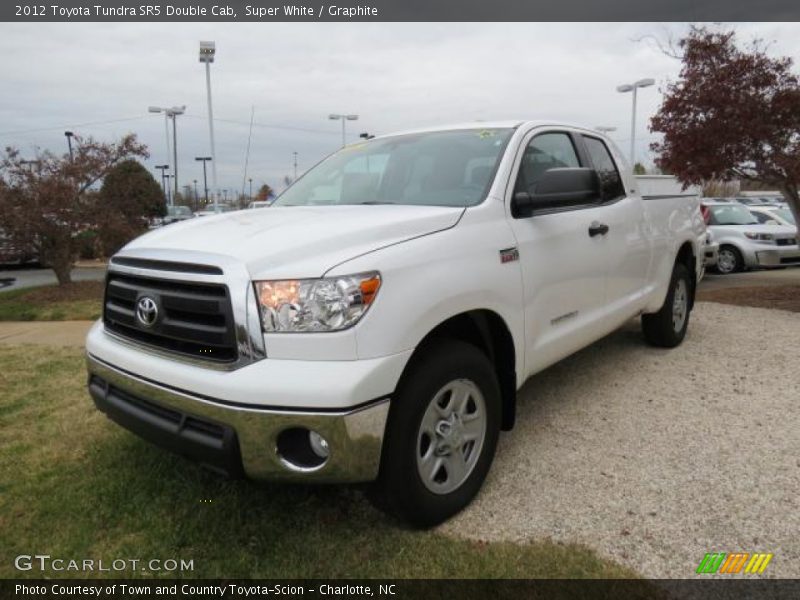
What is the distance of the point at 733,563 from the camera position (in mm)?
2436

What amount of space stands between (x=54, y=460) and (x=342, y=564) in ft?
6.57

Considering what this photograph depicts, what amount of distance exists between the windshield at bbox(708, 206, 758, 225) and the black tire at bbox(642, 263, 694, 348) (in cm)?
894

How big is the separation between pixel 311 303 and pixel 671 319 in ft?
13.8

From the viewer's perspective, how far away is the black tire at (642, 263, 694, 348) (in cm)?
534

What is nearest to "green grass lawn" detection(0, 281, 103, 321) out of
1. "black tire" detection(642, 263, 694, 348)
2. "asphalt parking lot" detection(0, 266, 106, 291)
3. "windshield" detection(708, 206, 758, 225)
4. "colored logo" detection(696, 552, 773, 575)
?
"asphalt parking lot" detection(0, 266, 106, 291)

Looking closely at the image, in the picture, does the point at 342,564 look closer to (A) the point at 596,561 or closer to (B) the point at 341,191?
(A) the point at 596,561

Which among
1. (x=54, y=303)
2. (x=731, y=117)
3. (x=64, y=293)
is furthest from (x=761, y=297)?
(x=64, y=293)

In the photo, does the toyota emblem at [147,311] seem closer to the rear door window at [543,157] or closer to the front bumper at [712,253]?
the rear door window at [543,157]

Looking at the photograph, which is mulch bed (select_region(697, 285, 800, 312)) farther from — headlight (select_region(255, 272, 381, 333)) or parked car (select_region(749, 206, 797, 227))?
headlight (select_region(255, 272, 381, 333))

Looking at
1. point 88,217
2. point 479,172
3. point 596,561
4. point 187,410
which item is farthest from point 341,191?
point 88,217

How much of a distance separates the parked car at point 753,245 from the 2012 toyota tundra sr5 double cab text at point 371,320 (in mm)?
10830

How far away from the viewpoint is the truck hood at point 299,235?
2.33 metres

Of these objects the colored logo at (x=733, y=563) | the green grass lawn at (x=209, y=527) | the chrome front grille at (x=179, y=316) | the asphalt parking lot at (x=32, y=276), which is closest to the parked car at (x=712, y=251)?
the colored logo at (x=733, y=563)

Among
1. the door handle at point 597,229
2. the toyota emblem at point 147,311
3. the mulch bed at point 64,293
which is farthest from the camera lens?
the mulch bed at point 64,293
